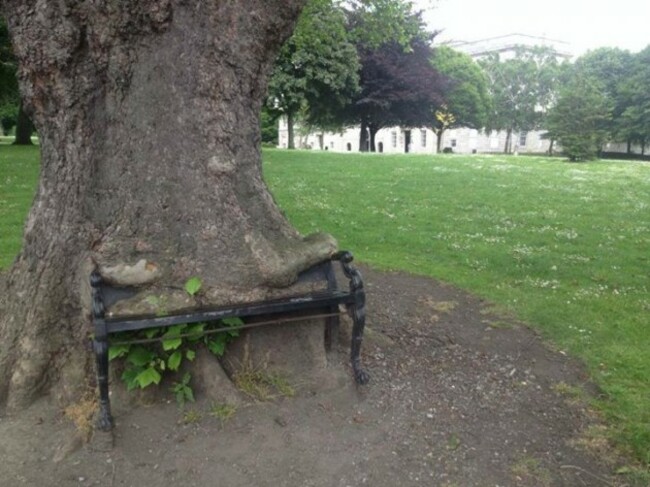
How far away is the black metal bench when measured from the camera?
3.29 m

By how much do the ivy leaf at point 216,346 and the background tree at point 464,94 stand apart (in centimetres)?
5791

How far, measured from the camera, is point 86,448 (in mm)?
3357

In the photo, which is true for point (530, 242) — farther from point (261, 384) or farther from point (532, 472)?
point (261, 384)

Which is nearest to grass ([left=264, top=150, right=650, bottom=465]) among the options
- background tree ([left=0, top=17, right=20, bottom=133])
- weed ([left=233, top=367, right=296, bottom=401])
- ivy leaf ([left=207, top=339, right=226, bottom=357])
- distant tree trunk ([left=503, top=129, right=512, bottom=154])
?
weed ([left=233, top=367, right=296, bottom=401])

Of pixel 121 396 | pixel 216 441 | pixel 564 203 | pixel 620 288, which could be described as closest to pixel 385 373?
pixel 216 441

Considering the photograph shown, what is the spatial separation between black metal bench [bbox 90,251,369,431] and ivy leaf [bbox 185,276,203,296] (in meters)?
0.12

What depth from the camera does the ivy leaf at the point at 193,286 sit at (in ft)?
11.8

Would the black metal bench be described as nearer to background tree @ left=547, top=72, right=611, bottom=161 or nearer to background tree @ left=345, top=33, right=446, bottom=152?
background tree @ left=547, top=72, right=611, bottom=161

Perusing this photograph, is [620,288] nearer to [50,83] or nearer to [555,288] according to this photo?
[555,288]

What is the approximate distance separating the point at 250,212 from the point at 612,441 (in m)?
2.83

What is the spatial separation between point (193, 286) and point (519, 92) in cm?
7084

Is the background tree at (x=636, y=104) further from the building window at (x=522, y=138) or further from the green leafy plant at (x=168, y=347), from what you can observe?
the green leafy plant at (x=168, y=347)

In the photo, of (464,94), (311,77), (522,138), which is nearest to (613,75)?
(464,94)

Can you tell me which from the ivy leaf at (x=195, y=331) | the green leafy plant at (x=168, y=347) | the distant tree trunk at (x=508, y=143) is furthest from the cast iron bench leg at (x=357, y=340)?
the distant tree trunk at (x=508, y=143)
